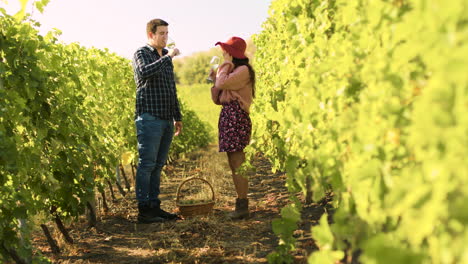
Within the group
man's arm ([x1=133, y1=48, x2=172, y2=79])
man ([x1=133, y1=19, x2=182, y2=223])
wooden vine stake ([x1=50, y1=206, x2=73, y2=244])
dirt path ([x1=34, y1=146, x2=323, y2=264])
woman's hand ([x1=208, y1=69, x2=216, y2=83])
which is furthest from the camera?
woman's hand ([x1=208, y1=69, x2=216, y2=83])

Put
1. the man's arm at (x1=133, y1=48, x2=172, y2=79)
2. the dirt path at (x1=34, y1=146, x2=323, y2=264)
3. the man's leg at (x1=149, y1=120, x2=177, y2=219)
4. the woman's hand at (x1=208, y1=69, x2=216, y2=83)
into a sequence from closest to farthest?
the dirt path at (x1=34, y1=146, x2=323, y2=264), the man's arm at (x1=133, y1=48, x2=172, y2=79), the woman's hand at (x1=208, y1=69, x2=216, y2=83), the man's leg at (x1=149, y1=120, x2=177, y2=219)

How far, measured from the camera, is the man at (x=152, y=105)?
4320 mm

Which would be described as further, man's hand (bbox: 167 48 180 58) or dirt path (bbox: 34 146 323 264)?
man's hand (bbox: 167 48 180 58)

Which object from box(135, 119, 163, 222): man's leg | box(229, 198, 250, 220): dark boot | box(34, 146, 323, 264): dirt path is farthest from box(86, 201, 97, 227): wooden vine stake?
box(229, 198, 250, 220): dark boot

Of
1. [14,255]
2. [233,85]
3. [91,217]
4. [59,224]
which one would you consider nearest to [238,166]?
[233,85]

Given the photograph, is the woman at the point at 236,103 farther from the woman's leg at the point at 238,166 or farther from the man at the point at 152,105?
the man at the point at 152,105

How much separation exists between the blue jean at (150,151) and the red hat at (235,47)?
37.3 inches

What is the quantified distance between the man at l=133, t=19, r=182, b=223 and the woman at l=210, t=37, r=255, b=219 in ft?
1.67

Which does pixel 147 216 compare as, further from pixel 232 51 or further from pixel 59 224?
pixel 232 51

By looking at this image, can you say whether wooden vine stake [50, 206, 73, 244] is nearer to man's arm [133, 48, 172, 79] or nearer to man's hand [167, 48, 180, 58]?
man's arm [133, 48, 172, 79]

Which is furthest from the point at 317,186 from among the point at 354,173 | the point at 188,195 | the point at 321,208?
the point at 188,195

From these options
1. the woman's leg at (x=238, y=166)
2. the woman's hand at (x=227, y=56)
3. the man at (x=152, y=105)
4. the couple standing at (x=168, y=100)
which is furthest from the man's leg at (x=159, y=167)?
the woman's hand at (x=227, y=56)

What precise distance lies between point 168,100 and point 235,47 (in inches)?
33.5

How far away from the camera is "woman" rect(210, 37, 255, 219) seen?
14.0ft
